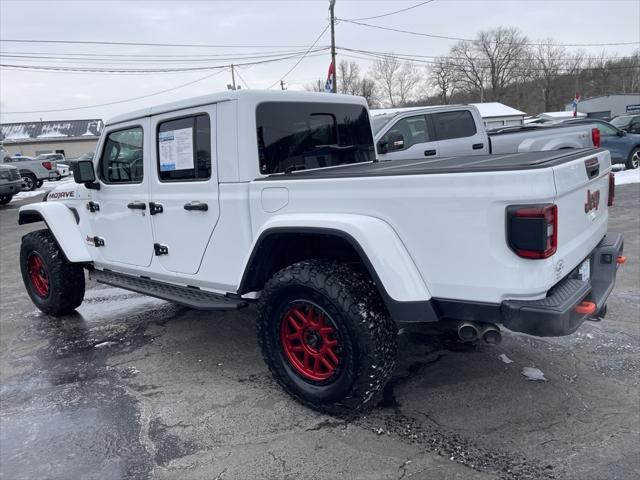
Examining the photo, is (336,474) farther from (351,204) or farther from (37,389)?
(37,389)

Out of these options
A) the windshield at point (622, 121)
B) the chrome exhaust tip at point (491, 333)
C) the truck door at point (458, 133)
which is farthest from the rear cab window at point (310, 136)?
the windshield at point (622, 121)

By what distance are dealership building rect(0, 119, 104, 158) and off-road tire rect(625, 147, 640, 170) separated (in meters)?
53.5

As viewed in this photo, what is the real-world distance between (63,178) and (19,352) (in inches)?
1256

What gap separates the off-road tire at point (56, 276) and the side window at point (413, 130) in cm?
609

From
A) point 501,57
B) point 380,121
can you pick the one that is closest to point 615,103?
point 501,57

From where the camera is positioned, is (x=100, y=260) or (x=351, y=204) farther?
(x=100, y=260)

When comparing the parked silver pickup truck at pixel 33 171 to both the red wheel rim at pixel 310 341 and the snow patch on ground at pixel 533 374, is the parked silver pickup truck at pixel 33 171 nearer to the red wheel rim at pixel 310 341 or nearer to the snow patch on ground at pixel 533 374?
the red wheel rim at pixel 310 341

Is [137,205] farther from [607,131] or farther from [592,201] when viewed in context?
[607,131]

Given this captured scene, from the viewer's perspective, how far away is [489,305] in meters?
2.53

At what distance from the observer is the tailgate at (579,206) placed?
2536mm

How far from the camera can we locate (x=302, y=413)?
10.6 ft

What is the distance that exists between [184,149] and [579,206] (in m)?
2.67

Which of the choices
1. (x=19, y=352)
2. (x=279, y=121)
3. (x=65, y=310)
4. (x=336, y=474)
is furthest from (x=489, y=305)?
(x=65, y=310)

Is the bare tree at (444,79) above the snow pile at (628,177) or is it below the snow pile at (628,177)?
above
